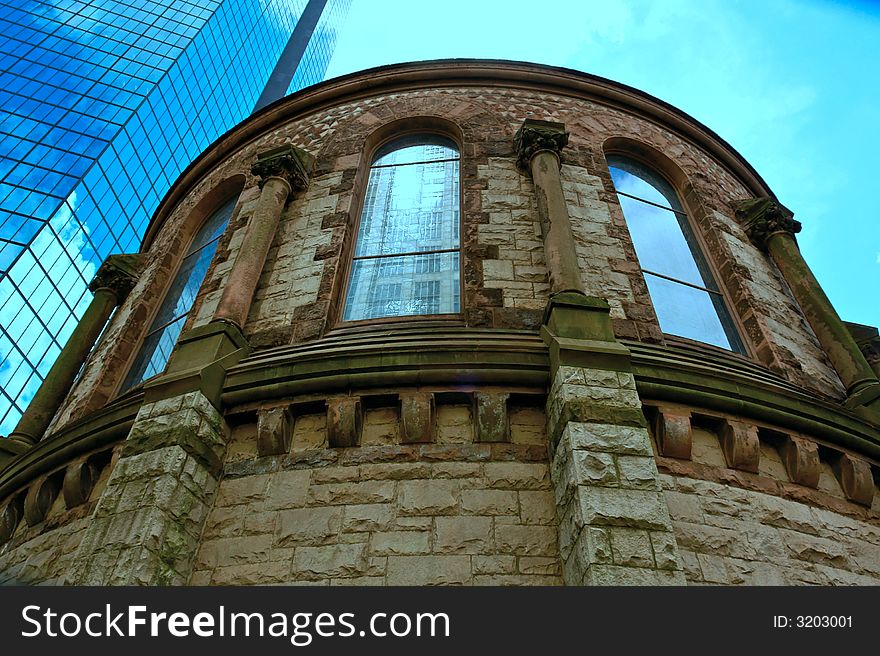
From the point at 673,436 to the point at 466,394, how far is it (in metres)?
1.84

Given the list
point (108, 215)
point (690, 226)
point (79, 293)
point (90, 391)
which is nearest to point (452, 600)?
point (90, 391)

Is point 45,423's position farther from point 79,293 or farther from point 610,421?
point 79,293

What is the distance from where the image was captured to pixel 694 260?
943 centimetres

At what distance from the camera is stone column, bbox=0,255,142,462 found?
30.4 ft

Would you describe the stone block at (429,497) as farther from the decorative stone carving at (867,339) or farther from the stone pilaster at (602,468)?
the decorative stone carving at (867,339)

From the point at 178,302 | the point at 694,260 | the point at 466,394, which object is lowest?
the point at 466,394

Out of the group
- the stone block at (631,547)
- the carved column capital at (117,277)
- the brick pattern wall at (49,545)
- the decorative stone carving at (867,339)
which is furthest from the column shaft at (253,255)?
the decorative stone carving at (867,339)

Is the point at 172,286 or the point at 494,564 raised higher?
the point at 172,286

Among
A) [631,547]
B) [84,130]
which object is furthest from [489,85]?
[84,130]

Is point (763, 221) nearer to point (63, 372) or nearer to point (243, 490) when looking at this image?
point (243, 490)

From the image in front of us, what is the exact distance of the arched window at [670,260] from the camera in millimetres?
8250

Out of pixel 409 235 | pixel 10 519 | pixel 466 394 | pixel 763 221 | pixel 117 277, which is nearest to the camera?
pixel 466 394

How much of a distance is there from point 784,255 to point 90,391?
10112 millimetres

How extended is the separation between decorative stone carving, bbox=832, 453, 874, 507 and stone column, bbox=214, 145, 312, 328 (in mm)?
6205
